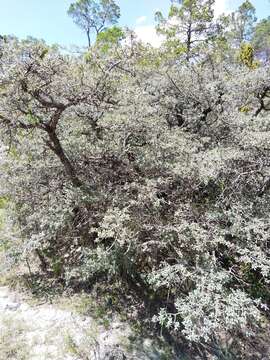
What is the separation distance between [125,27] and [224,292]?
5.31 meters

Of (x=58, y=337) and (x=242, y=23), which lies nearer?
(x=58, y=337)

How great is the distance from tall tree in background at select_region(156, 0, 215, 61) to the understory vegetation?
6.49 meters

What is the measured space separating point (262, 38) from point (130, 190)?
66.0 ft

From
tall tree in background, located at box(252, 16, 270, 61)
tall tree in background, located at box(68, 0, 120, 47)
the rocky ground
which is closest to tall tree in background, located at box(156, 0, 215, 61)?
tall tree in background, located at box(68, 0, 120, 47)

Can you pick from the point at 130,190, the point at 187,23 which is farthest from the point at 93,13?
the point at 130,190

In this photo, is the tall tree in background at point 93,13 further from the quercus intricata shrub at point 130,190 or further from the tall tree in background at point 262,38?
the quercus intricata shrub at point 130,190

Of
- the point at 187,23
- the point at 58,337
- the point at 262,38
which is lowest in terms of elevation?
the point at 58,337

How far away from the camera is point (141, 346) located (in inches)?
156

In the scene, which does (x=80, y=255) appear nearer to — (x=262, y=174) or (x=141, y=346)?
(x=141, y=346)

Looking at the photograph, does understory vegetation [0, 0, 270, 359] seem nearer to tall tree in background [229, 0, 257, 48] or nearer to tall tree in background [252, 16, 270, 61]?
tall tree in background [229, 0, 257, 48]

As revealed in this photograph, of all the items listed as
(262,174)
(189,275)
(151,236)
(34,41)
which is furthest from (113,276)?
(34,41)

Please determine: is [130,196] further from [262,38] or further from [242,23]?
[262,38]

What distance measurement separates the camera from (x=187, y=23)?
11.4 m

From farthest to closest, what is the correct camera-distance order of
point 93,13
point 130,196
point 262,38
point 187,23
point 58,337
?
point 262,38
point 93,13
point 187,23
point 130,196
point 58,337
